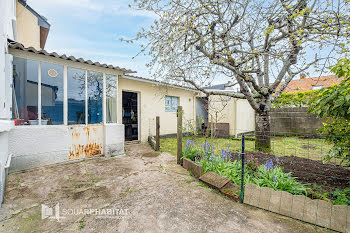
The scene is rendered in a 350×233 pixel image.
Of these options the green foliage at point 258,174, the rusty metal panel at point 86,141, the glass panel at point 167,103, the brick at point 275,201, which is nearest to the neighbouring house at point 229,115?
the glass panel at point 167,103

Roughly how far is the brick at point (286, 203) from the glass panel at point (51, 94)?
5668 millimetres

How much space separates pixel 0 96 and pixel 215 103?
9758 mm

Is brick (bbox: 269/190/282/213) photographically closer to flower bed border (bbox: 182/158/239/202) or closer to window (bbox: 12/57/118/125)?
flower bed border (bbox: 182/158/239/202)

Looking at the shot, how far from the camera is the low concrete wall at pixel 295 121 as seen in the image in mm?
9867

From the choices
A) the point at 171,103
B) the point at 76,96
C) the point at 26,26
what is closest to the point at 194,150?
the point at 76,96

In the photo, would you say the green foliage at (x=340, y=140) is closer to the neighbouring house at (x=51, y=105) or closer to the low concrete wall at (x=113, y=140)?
the neighbouring house at (x=51, y=105)

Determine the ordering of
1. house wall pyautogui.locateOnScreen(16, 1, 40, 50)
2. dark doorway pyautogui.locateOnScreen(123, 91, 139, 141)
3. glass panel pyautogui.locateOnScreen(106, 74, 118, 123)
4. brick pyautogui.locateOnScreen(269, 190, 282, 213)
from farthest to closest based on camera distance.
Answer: dark doorway pyautogui.locateOnScreen(123, 91, 139, 141) < house wall pyautogui.locateOnScreen(16, 1, 40, 50) < glass panel pyautogui.locateOnScreen(106, 74, 118, 123) < brick pyautogui.locateOnScreen(269, 190, 282, 213)

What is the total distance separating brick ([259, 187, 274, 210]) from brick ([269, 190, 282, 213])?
0.04 meters

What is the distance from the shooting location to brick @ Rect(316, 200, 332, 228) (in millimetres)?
2145

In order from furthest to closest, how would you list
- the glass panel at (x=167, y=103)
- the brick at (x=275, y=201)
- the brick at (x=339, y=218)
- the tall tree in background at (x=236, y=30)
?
the glass panel at (x=167, y=103) < the tall tree in background at (x=236, y=30) < the brick at (x=275, y=201) < the brick at (x=339, y=218)

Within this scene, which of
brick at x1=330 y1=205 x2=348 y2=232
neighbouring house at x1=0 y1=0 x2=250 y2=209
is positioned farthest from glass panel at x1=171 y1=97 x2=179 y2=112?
brick at x1=330 y1=205 x2=348 y2=232

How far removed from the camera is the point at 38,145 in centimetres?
431

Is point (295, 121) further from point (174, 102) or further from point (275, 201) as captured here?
point (275, 201)

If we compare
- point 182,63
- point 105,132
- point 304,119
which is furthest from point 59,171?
point 304,119
